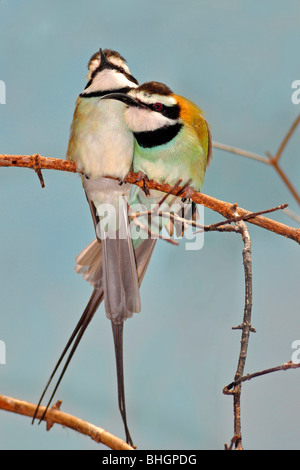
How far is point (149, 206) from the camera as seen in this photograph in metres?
1.36

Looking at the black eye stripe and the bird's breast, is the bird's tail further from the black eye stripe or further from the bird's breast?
the black eye stripe

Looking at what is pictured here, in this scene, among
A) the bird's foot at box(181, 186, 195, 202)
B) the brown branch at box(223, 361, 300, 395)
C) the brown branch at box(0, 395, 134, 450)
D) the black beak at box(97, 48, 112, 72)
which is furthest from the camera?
the black beak at box(97, 48, 112, 72)

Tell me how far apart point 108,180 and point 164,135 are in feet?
0.61

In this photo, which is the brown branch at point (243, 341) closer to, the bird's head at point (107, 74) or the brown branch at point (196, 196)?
the brown branch at point (196, 196)

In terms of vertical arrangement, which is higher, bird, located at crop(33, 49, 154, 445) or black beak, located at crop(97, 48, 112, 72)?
black beak, located at crop(97, 48, 112, 72)

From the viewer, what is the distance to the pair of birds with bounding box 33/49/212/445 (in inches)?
47.3

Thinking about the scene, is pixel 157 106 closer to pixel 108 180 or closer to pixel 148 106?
pixel 148 106

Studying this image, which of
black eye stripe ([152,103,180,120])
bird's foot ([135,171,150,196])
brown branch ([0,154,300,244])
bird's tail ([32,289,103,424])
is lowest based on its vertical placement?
bird's tail ([32,289,103,424])

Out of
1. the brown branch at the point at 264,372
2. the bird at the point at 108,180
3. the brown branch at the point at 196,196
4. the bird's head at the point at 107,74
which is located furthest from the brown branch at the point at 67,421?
the bird's head at the point at 107,74

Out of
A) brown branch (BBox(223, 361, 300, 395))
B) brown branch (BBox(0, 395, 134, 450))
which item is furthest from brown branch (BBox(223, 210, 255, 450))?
brown branch (BBox(0, 395, 134, 450))

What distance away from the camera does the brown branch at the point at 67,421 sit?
99 centimetres
